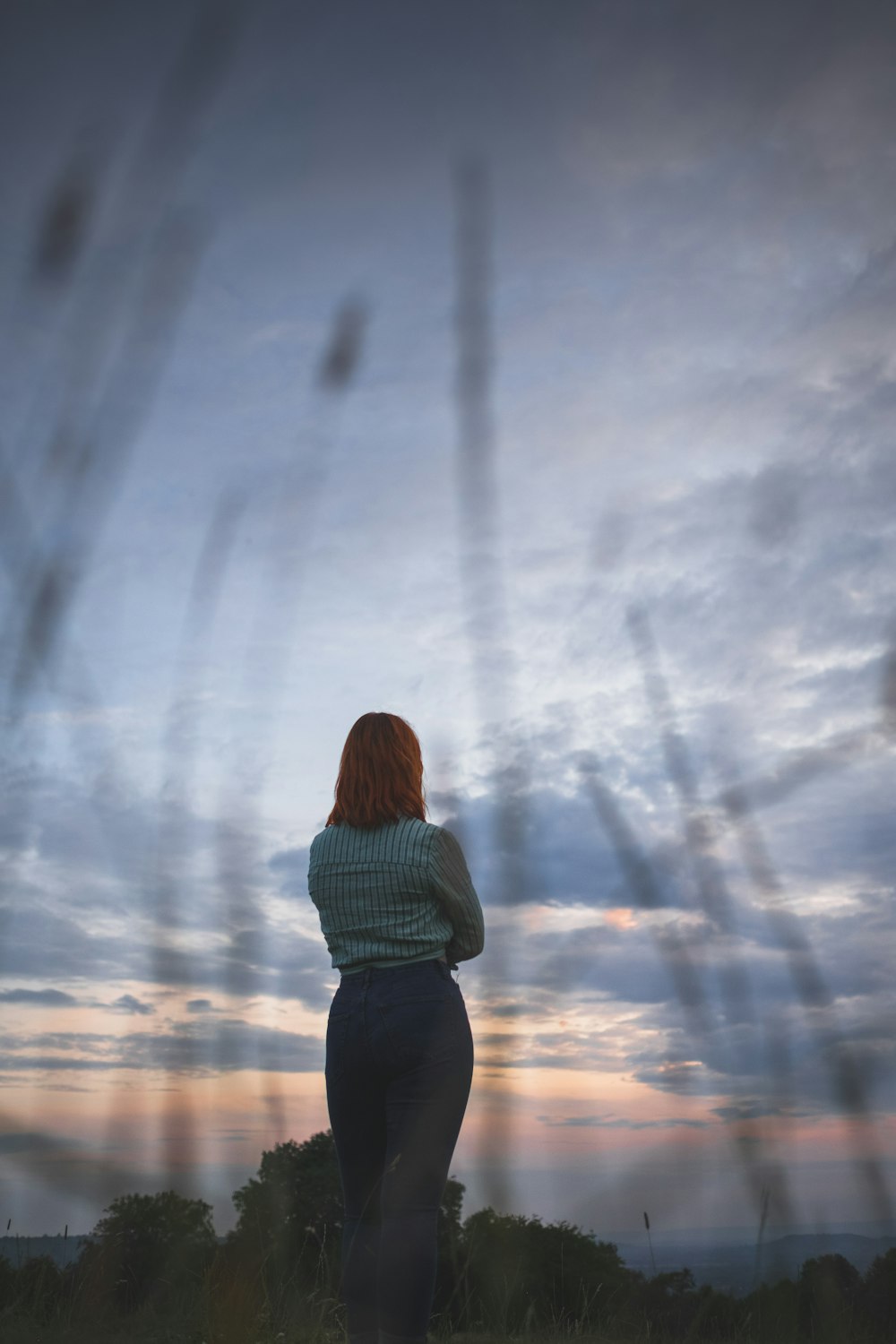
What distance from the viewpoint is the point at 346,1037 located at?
2.31 metres

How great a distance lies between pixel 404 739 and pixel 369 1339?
1.39 meters

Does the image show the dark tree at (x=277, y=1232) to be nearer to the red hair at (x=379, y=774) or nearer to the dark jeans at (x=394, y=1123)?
the dark jeans at (x=394, y=1123)

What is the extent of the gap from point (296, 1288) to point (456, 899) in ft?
6.54

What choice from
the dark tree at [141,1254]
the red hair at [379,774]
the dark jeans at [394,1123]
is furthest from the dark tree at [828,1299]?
the dark tree at [141,1254]

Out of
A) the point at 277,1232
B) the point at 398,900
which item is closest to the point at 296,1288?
the point at 277,1232

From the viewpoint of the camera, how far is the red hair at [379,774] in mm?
2520

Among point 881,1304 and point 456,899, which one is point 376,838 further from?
point 881,1304

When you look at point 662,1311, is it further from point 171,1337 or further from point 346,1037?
point 346,1037

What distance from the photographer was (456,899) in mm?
2402

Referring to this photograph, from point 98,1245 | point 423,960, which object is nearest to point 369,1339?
point 423,960

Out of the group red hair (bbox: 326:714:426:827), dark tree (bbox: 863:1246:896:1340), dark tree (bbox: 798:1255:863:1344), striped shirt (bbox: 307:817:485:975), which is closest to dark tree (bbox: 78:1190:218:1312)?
striped shirt (bbox: 307:817:485:975)

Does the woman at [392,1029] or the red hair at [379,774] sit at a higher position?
the red hair at [379,774]

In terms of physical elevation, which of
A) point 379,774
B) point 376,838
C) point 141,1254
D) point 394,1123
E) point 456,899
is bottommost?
point 141,1254

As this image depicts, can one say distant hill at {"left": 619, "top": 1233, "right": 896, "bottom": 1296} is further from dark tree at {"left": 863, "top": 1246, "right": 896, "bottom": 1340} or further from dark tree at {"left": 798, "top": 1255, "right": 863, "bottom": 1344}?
dark tree at {"left": 863, "top": 1246, "right": 896, "bottom": 1340}
